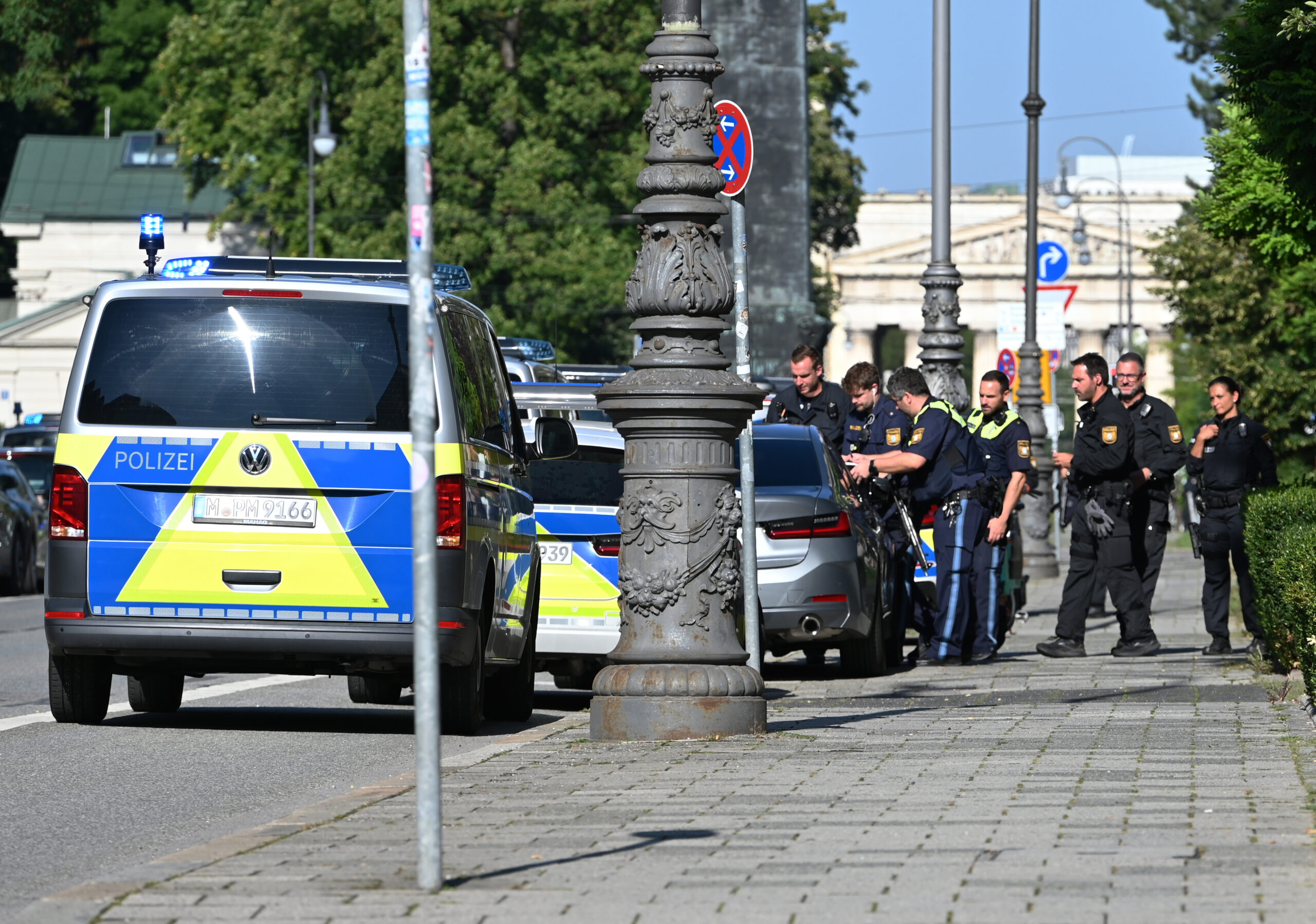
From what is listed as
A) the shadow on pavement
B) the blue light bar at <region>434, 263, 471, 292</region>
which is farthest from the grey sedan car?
the shadow on pavement

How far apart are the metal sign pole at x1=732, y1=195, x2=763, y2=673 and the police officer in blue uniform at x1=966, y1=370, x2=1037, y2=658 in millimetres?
3958

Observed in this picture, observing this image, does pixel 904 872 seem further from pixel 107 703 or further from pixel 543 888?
pixel 107 703

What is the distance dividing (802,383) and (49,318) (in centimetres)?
6864

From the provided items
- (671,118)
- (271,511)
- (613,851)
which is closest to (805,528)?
(671,118)

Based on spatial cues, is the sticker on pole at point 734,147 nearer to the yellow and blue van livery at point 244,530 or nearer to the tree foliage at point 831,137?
the yellow and blue van livery at point 244,530

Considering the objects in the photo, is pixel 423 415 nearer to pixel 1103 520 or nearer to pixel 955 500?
pixel 955 500

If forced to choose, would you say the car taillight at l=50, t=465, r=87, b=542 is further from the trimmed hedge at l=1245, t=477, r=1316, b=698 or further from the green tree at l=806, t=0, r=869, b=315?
the green tree at l=806, t=0, r=869, b=315

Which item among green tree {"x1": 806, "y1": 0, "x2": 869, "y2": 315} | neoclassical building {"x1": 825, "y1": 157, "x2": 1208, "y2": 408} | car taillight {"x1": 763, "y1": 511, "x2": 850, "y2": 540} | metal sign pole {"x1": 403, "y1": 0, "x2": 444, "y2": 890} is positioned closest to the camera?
metal sign pole {"x1": 403, "y1": 0, "x2": 444, "y2": 890}

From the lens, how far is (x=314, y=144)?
44000 mm

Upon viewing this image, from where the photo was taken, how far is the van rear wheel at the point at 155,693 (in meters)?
11.7

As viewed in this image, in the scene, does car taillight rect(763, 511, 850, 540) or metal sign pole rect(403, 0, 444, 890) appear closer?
metal sign pole rect(403, 0, 444, 890)

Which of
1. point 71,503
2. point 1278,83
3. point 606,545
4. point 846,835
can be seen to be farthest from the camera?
point 606,545

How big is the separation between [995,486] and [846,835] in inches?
349

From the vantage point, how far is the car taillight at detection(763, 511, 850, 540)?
534 inches
